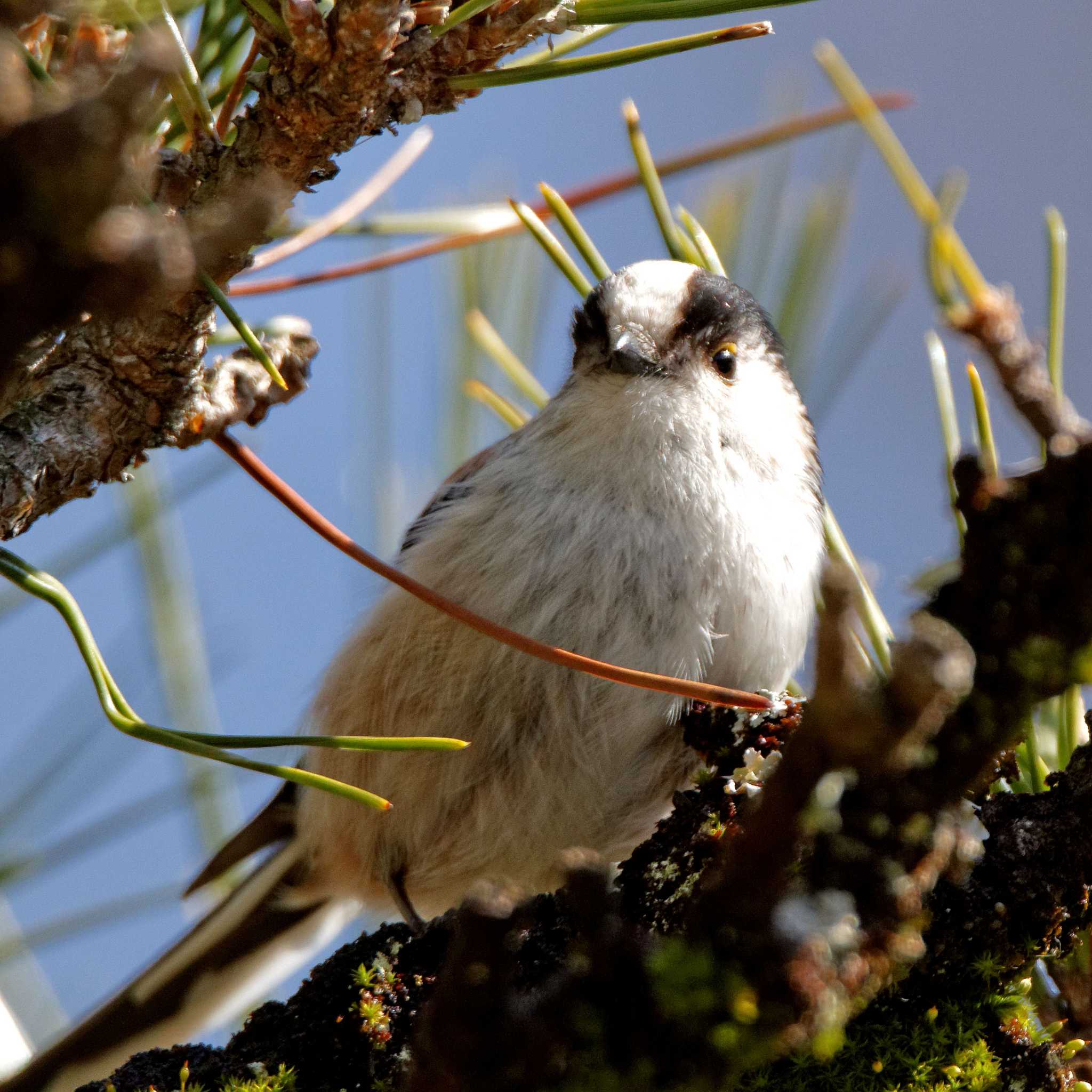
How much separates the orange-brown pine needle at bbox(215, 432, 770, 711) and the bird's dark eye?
772 mm

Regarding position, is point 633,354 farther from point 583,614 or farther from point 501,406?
point 583,614

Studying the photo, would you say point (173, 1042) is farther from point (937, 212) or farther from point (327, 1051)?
point (937, 212)

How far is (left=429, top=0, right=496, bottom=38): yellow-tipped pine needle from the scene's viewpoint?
0.83 metres

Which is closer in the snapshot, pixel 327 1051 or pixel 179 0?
pixel 327 1051

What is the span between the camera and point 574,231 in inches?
48.8

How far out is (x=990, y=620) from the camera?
0.53 metres

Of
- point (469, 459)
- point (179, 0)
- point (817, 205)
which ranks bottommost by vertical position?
point (469, 459)

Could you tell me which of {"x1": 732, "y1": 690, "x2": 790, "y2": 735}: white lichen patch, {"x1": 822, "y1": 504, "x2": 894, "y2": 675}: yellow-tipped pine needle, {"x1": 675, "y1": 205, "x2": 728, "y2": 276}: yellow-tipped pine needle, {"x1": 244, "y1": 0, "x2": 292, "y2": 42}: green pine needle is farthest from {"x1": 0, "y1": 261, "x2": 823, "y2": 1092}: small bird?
{"x1": 244, "y1": 0, "x2": 292, "y2": 42}: green pine needle

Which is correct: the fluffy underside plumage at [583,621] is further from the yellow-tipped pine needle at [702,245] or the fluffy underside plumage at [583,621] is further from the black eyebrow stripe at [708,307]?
the yellow-tipped pine needle at [702,245]

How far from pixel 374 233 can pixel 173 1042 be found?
1.34m

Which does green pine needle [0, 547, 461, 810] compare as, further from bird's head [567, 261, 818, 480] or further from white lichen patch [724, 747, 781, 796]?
bird's head [567, 261, 818, 480]

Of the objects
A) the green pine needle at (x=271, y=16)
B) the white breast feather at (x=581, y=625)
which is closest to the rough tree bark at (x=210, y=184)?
the green pine needle at (x=271, y=16)

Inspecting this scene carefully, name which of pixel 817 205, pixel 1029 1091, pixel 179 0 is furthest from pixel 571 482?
pixel 1029 1091

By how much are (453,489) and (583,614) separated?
0.48 m
